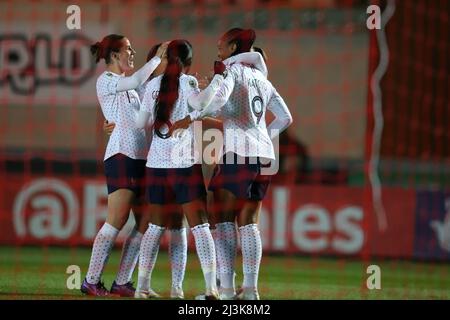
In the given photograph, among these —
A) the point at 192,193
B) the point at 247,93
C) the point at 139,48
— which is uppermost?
the point at 139,48

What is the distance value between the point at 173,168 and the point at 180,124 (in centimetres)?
30

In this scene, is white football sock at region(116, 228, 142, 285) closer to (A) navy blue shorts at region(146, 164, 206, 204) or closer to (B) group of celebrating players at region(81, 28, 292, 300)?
(B) group of celebrating players at region(81, 28, 292, 300)

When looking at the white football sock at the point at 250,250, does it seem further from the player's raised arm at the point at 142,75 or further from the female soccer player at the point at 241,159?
the player's raised arm at the point at 142,75

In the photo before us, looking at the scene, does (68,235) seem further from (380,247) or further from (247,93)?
(247,93)

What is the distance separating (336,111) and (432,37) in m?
1.89

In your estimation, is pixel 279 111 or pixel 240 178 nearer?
pixel 240 178

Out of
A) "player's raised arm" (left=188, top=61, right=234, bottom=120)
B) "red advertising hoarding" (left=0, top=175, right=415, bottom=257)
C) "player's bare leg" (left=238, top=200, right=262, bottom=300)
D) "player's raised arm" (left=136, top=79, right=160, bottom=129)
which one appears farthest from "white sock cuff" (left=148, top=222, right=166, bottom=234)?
"red advertising hoarding" (left=0, top=175, right=415, bottom=257)

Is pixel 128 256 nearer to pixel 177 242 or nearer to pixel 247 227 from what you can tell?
pixel 177 242

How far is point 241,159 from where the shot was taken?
A: 8305 mm

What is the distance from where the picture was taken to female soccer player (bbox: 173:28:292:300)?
325 inches

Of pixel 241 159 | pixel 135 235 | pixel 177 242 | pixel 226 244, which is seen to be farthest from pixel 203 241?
pixel 135 235

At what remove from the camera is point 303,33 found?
15.9 m
